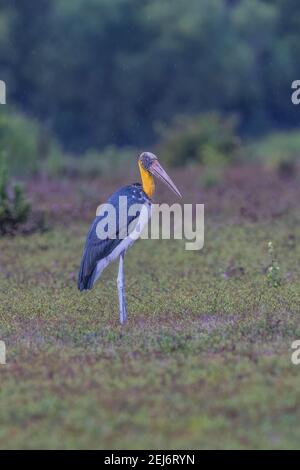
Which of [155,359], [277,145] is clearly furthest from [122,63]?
[155,359]

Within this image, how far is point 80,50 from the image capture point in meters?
36.8

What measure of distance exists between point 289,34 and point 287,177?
21.7 meters

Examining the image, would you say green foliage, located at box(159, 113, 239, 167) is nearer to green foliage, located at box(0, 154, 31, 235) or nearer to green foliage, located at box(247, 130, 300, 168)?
green foliage, located at box(247, 130, 300, 168)

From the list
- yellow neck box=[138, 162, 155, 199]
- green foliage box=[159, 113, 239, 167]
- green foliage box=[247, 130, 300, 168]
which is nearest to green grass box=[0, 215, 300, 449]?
yellow neck box=[138, 162, 155, 199]

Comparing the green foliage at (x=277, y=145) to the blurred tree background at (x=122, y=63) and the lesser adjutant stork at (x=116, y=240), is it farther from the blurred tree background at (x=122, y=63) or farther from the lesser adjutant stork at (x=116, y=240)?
the lesser adjutant stork at (x=116, y=240)

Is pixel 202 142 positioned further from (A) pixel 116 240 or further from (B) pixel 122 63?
(A) pixel 116 240

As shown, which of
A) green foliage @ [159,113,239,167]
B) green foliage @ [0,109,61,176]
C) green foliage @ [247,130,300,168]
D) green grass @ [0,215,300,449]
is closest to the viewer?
green grass @ [0,215,300,449]

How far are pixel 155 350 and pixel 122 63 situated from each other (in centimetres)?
3040

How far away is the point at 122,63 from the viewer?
1439 inches

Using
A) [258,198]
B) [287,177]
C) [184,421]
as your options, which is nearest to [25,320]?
[184,421]

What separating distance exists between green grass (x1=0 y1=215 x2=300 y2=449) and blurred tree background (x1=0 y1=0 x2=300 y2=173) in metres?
26.3

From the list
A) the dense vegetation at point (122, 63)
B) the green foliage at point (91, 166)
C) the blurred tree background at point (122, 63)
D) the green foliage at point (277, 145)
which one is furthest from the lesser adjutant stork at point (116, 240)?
the dense vegetation at point (122, 63)

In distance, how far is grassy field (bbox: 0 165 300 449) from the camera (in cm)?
541

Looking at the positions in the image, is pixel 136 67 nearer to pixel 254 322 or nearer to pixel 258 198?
pixel 258 198
